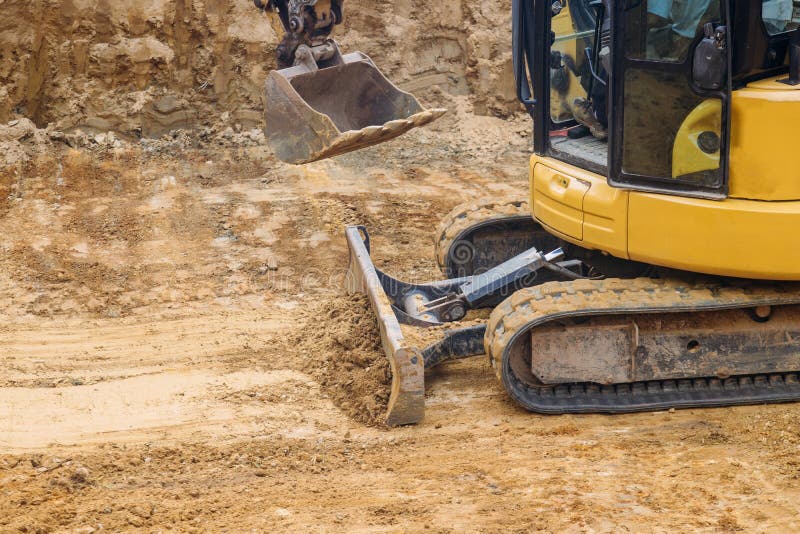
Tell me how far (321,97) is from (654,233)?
2.20 metres

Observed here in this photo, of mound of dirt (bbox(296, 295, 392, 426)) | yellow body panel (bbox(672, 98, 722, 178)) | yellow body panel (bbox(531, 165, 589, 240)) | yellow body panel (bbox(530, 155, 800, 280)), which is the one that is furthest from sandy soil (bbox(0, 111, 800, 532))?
yellow body panel (bbox(672, 98, 722, 178))

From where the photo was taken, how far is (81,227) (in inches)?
331

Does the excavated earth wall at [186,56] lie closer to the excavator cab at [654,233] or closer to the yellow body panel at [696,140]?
the excavator cab at [654,233]

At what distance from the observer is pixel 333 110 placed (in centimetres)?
591

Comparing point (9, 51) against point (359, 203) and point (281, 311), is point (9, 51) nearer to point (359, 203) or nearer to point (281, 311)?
point (359, 203)

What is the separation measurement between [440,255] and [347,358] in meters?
1.44

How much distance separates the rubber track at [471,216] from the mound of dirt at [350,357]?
2.58ft

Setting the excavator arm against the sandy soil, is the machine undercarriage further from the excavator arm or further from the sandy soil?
the excavator arm

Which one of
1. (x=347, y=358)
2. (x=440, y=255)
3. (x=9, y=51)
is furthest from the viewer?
(x=9, y=51)

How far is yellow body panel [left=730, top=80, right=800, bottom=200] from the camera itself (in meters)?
4.37

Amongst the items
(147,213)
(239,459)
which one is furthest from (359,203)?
(239,459)

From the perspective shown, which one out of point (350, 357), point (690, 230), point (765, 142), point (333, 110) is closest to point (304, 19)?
point (333, 110)

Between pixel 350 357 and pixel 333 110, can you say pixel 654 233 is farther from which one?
pixel 333 110

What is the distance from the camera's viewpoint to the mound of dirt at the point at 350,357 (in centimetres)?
506
